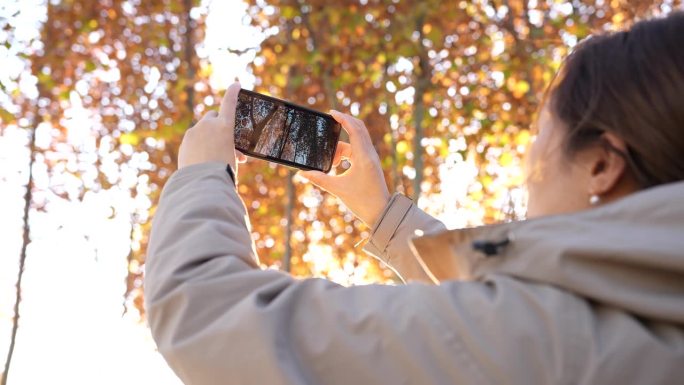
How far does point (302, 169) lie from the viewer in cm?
191

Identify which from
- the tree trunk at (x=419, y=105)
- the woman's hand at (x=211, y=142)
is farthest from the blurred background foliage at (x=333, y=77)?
the woman's hand at (x=211, y=142)

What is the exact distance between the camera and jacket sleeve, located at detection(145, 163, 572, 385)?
3.13 ft

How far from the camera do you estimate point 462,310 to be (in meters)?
0.98

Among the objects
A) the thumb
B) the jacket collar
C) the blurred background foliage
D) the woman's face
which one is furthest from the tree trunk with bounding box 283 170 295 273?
the jacket collar

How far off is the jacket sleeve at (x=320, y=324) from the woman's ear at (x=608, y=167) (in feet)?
0.80

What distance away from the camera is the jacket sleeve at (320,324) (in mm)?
954

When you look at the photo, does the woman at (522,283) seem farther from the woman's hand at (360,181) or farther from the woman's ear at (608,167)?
the woman's hand at (360,181)

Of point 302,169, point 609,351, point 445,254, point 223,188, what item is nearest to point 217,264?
point 223,188

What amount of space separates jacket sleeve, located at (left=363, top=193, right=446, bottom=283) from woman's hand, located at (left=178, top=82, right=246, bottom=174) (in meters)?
0.56

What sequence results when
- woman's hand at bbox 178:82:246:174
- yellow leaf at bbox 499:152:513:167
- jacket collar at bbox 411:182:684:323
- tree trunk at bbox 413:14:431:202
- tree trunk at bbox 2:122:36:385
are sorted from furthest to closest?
tree trunk at bbox 2:122:36:385
yellow leaf at bbox 499:152:513:167
tree trunk at bbox 413:14:431:202
woman's hand at bbox 178:82:246:174
jacket collar at bbox 411:182:684:323

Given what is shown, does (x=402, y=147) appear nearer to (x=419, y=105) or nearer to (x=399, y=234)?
(x=419, y=105)

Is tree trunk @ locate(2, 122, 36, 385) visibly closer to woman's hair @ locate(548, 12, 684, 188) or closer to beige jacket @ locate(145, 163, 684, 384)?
beige jacket @ locate(145, 163, 684, 384)

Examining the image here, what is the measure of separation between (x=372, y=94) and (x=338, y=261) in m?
6.00

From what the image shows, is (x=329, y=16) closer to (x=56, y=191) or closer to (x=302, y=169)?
(x=56, y=191)
